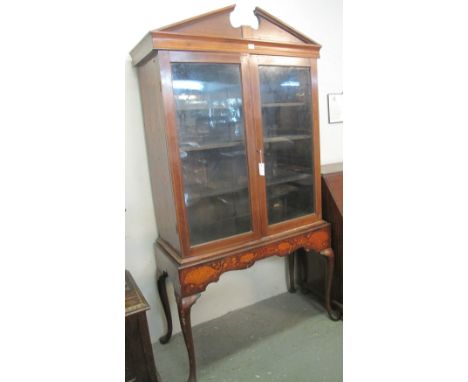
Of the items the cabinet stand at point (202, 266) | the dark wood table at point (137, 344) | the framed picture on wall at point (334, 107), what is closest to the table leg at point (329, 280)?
the cabinet stand at point (202, 266)

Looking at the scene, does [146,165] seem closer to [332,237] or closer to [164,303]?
[164,303]

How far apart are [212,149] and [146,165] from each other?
408mm

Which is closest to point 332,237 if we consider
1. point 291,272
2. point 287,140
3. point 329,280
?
point 329,280

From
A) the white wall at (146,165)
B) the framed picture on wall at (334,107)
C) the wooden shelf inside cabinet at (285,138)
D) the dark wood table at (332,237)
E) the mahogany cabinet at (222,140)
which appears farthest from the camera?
the framed picture on wall at (334,107)

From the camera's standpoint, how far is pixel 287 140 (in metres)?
1.84

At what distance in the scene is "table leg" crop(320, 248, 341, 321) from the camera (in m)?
1.96

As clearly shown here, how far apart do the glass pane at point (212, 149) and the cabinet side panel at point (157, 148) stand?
0.08m

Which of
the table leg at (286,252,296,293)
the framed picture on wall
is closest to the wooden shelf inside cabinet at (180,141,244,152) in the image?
the framed picture on wall

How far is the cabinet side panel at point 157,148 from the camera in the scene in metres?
1.41

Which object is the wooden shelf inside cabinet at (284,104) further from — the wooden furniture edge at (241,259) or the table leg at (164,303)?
the table leg at (164,303)
